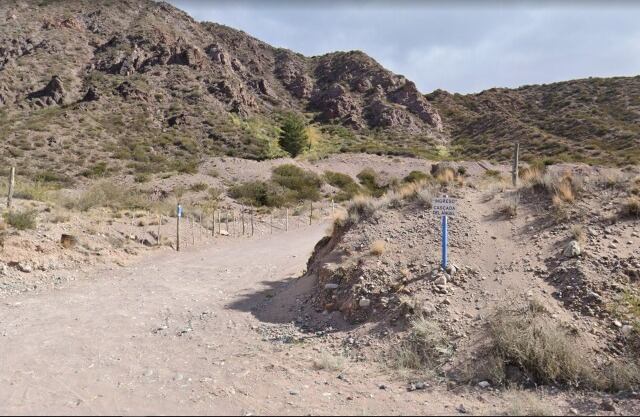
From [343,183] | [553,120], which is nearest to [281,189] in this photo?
[343,183]

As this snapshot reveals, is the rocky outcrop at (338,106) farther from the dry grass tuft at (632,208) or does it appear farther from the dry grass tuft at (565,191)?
the dry grass tuft at (632,208)

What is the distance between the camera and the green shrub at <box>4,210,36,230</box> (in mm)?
13453

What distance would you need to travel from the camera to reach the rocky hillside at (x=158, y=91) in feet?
141

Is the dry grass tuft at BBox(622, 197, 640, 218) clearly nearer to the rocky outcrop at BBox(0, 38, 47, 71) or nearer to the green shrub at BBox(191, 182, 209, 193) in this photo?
the green shrub at BBox(191, 182, 209, 193)

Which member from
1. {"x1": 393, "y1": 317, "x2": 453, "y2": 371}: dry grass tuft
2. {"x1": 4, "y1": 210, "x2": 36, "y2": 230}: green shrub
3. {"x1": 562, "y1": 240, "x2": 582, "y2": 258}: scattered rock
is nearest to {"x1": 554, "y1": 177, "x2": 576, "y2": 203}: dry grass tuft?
{"x1": 562, "y1": 240, "x2": 582, "y2": 258}: scattered rock

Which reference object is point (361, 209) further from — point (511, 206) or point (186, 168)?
point (186, 168)

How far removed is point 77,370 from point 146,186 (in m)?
25.0

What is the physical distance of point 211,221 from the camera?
72.9 feet

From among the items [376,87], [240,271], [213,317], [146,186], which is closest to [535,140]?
[376,87]

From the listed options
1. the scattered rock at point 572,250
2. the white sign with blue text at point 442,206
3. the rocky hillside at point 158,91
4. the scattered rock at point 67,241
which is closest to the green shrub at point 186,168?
the rocky hillside at point 158,91

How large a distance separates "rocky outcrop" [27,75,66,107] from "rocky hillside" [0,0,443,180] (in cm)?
11

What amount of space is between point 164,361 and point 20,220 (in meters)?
9.39

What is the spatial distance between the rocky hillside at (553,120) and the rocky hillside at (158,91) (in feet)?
21.5

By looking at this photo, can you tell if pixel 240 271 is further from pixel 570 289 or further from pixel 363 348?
pixel 570 289
